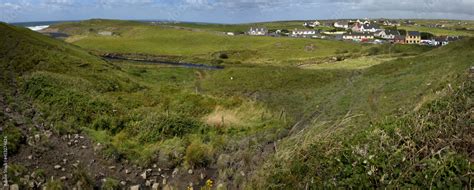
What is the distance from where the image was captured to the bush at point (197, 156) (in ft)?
44.8

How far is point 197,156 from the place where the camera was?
1372cm

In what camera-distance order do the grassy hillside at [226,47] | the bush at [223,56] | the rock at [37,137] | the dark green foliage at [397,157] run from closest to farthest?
the dark green foliage at [397,157] → the rock at [37,137] → the grassy hillside at [226,47] → the bush at [223,56]

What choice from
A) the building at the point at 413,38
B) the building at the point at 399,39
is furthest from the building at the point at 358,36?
the building at the point at 413,38

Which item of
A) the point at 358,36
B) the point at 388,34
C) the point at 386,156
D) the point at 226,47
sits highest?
the point at 388,34

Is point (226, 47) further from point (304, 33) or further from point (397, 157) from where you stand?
point (397, 157)

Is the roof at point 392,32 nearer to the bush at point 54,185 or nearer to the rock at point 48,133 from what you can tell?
the rock at point 48,133

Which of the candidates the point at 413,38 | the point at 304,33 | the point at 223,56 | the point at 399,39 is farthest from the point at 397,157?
the point at 304,33

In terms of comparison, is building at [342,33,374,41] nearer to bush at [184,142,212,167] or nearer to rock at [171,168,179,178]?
bush at [184,142,212,167]

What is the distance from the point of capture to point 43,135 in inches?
635

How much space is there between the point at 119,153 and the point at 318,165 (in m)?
9.51

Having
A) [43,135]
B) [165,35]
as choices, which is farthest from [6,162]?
[165,35]

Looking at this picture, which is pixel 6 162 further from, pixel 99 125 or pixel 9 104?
pixel 9 104

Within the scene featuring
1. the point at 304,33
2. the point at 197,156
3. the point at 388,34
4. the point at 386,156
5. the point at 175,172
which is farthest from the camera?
the point at 304,33

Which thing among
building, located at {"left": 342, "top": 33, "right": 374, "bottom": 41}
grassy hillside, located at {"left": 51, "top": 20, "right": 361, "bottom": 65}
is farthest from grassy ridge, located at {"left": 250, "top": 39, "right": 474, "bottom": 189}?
building, located at {"left": 342, "top": 33, "right": 374, "bottom": 41}
